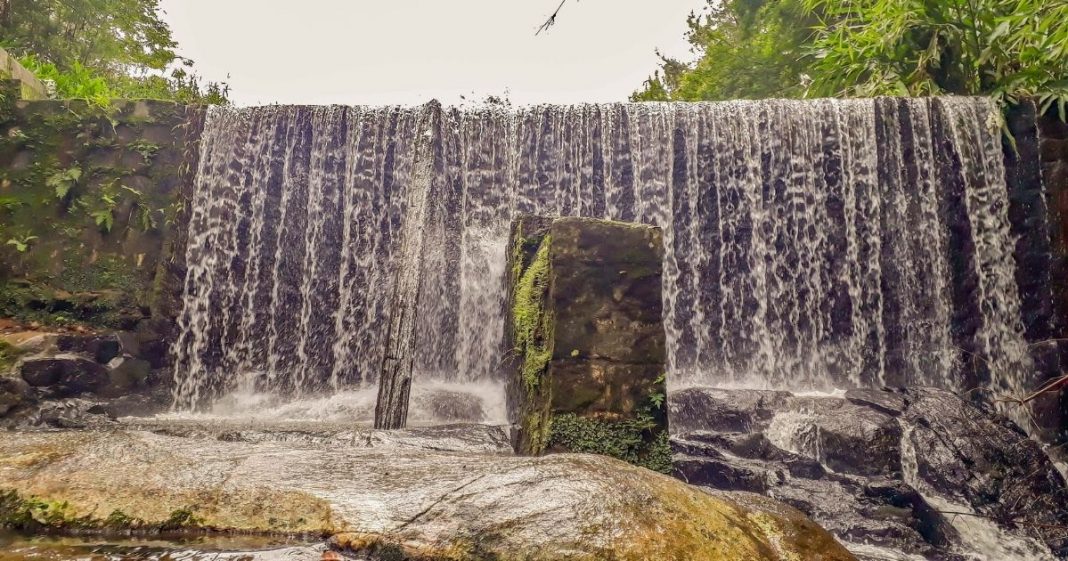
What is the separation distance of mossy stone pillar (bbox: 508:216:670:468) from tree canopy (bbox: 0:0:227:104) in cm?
915

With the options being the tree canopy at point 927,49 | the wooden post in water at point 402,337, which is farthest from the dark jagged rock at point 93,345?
the tree canopy at point 927,49

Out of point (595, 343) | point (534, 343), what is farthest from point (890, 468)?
point (534, 343)

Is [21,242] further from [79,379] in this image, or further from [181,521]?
[181,521]

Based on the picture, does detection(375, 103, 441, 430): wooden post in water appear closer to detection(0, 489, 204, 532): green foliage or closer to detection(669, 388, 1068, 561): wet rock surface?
detection(669, 388, 1068, 561): wet rock surface

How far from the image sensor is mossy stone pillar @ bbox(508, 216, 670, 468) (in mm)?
4211

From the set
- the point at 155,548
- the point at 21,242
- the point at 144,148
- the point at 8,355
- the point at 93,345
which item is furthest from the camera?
the point at 144,148

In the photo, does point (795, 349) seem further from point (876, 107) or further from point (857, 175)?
point (876, 107)

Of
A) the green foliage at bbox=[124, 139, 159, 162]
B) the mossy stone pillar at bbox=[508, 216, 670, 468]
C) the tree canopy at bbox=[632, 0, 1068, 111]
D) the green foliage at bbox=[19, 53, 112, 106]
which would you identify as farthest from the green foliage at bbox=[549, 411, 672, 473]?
the green foliage at bbox=[19, 53, 112, 106]

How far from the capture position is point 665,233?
9.26m

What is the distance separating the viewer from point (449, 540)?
2.14 metres

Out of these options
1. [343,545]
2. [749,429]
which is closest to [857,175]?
[749,429]

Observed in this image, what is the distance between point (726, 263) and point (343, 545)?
26.3 ft

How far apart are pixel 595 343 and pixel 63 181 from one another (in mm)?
8865

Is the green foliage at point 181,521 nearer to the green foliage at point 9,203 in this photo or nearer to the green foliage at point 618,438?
the green foliage at point 618,438
